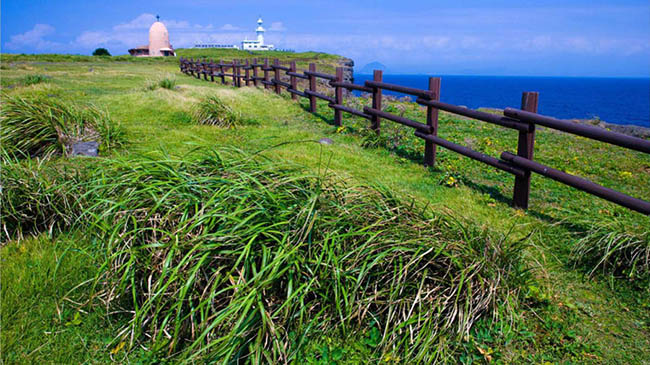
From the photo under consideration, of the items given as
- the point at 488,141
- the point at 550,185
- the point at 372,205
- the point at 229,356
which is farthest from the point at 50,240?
the point at 488,141

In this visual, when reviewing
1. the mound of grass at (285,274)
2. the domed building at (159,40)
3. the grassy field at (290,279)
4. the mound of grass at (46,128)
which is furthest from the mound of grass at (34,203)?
the domed building at (159,40)

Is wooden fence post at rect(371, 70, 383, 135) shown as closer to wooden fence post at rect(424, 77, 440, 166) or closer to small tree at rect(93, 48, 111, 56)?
wooden fence post at rect(424, 77, 440, 166)

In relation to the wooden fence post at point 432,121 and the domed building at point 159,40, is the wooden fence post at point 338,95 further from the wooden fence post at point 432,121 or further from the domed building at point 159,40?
the domed building at point 159,40

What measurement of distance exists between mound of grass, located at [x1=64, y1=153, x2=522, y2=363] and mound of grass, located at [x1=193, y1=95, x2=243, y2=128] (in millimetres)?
6297

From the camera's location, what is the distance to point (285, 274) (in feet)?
9.48

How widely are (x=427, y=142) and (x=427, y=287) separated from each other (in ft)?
13.9

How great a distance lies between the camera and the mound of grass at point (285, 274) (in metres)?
2.65

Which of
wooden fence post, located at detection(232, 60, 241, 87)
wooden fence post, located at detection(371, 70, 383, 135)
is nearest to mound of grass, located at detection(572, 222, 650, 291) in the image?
wooden fence post, located at detection(371, 70, 383, 135)

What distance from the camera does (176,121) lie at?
31.9ft

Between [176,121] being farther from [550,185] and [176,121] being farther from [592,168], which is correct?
[592,168]

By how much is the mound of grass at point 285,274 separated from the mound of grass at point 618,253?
3.24ft

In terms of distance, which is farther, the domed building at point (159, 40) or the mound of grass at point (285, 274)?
the domed building at point (159, 40)

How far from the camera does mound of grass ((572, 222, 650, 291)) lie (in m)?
3.53

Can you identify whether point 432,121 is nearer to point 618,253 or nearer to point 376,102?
point 376,102
